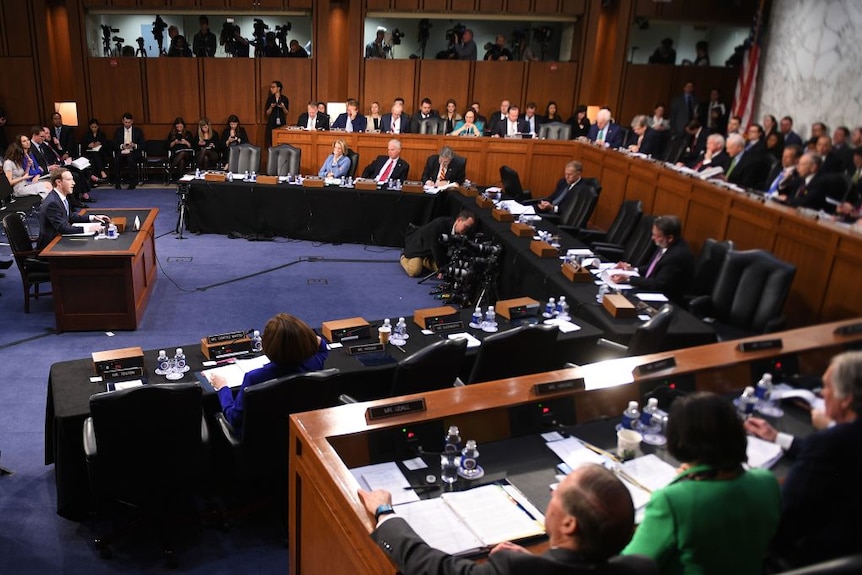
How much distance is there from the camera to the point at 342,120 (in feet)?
38.9

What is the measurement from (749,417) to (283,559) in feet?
7.75

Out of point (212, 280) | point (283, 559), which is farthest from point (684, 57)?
point (283, 559)

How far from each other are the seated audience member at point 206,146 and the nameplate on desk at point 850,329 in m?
10.9

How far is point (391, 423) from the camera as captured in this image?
9.05 feet

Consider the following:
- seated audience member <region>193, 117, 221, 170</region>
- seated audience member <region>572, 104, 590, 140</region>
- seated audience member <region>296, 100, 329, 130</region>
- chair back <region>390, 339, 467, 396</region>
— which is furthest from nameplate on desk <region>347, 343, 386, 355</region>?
seated audience member <region>572, 104, 590, 140</region>

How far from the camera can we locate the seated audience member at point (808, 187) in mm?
6625

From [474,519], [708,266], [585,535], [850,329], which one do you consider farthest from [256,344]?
→ [708,266]

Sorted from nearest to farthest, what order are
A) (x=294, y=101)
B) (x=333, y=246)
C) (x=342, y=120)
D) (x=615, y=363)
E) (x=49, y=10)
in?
(x=615, y=363), (x=333, y=246), (x=342, y=120), (x=49, y=10), (x=294, y=101)

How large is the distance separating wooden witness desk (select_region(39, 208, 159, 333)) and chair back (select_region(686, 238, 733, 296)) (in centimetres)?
480

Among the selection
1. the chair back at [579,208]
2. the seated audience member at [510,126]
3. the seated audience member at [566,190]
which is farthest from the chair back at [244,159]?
the chair back at [579,208]

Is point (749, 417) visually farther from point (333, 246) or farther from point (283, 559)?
point (333, 246)

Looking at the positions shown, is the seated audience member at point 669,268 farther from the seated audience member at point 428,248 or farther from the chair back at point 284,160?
the chair back at point 284,160

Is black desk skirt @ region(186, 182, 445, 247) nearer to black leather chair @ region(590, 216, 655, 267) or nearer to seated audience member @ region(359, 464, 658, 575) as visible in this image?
black leather chair @ region(590, 216, 655, 267)

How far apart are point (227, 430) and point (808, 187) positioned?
597cm
